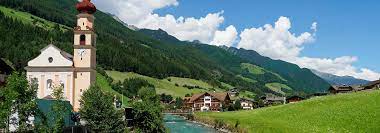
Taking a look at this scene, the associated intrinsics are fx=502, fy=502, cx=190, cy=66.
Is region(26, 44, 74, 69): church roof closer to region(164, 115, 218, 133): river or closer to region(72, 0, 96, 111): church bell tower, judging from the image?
region(72, 0, 96, 111): church bell tower

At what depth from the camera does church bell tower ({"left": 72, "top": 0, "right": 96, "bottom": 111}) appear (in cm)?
8131

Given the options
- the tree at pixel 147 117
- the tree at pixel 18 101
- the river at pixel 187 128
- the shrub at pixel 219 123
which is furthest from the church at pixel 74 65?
the tree at pixel 18 101

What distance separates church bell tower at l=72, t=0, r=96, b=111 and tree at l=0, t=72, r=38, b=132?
45367 mm

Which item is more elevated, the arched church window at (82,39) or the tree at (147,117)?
the arched church window at (82,39)

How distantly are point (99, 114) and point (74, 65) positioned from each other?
107ft

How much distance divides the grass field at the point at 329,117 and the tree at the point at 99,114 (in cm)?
2660

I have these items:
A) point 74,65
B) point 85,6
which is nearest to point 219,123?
point 74,65

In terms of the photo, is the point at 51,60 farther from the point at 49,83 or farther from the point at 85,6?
the point at 85,6

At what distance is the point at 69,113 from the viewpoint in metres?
54.0

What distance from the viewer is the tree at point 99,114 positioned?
51688mm

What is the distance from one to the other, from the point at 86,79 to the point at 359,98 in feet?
155

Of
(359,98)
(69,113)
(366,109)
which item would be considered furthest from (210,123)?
(69,113)

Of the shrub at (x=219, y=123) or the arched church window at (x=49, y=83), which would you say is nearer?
the arched church window at (x=49, y=83)

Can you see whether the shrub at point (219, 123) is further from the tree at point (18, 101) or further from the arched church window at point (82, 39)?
the tree at point (18, 101)
